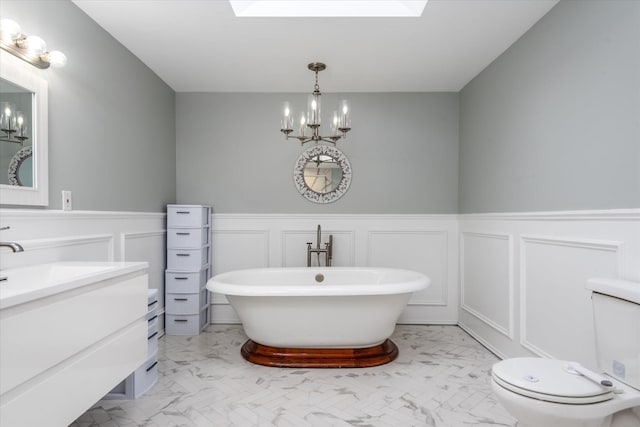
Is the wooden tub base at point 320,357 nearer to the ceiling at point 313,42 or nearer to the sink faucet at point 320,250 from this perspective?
the sink faucet at point 320,250

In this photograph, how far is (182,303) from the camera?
328 cm

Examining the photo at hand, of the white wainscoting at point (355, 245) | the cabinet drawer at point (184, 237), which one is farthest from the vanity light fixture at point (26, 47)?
the white wainscoting at point (355, 245)

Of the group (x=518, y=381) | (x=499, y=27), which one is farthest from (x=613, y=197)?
(x=499, y=27)

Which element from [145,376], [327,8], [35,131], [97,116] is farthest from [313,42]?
[145,376]

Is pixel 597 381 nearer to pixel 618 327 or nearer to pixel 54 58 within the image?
pixel 618 327

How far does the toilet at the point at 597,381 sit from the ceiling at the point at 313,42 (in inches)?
68.3

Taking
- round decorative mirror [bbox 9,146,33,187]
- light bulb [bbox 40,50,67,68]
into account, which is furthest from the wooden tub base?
light bulb [bbox 40,50,67,68]

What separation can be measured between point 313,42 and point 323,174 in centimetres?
135

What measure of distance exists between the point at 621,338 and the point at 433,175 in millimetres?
2384

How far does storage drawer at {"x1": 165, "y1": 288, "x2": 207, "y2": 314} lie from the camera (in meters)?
3.27

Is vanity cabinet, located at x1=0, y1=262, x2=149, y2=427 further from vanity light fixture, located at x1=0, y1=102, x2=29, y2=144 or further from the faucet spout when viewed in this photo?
vanity light fixture, located at x1=0, y1=102, x2=29, y2=144

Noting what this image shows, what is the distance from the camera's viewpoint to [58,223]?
6.59 feet

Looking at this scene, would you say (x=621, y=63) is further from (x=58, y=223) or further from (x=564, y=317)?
(x=58, y=223)

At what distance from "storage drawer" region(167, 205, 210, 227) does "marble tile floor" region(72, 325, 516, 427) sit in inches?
41.5
